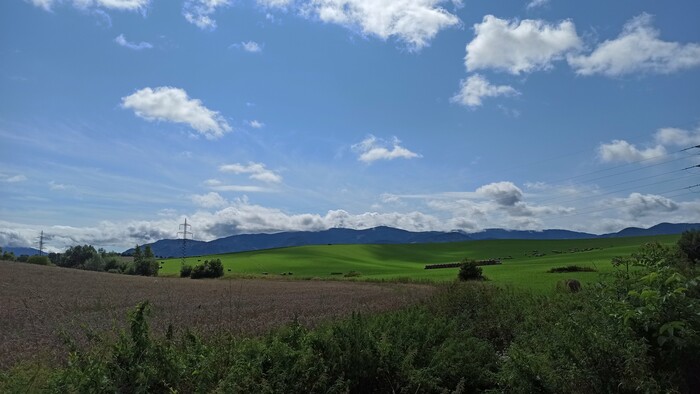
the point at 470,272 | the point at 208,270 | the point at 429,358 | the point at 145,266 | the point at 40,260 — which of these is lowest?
the point at 429,358

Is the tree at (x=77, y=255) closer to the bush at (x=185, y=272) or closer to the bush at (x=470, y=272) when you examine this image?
the bush at (x=185, y=272)

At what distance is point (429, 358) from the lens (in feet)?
28.3

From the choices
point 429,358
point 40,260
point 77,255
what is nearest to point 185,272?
point 40,260

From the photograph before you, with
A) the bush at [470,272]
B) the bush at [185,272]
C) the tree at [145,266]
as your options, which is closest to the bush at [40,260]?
the tree at [145,266]

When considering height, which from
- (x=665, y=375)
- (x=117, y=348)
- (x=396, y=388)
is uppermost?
(x=117, y=348)

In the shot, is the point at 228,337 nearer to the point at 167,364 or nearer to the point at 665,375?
the point at 167,364

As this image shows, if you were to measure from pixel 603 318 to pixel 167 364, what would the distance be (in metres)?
6.33

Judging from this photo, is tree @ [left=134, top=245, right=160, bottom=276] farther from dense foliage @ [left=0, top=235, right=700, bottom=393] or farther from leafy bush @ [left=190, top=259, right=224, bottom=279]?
dense foliage @ [left=0, top=235, right=700, bottom=393]

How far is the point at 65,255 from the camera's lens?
427ft

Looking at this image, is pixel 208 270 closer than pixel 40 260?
Yes

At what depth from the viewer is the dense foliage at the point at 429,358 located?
601 centimetres

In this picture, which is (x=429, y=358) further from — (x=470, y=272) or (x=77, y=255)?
(x=77, y=255)

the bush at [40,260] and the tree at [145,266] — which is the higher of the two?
the bush at [40,260]

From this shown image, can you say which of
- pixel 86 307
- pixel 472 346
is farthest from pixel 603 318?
pixel 86 307
